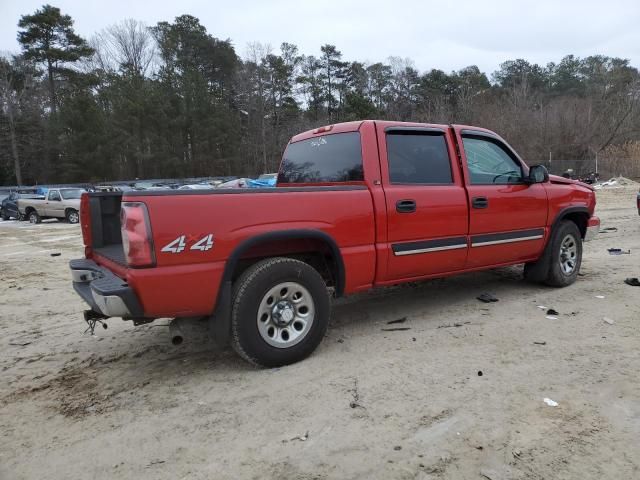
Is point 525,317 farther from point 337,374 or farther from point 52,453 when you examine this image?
point 52,453

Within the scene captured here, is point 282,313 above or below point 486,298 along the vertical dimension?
above

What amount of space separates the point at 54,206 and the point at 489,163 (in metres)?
21.5

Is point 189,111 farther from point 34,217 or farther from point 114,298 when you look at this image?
point 114,298

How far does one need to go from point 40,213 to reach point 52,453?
2269 cm

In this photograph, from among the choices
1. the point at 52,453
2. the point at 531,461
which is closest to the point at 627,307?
the point at 531,461

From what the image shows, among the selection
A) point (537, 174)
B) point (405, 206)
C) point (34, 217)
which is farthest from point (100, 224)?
point (34, 217)

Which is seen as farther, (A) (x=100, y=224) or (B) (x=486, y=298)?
(B) (x=486, y=298)

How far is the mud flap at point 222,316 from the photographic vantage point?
3473 mm

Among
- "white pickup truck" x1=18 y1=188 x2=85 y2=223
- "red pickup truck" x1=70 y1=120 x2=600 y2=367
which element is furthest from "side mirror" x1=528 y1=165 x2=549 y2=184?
"white pickup truck" x1=18 y1=188 x2=85 y2=223

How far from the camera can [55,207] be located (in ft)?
70.8

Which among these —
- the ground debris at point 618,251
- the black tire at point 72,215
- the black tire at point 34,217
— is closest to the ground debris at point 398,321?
the ground debris at point 618,251

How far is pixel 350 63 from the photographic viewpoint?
66.3 m

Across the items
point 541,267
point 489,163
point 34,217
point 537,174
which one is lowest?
point 541,267

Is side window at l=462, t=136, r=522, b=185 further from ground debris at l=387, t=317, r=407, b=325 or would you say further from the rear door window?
ground debris at l=387, t=317, r=407, b=325
